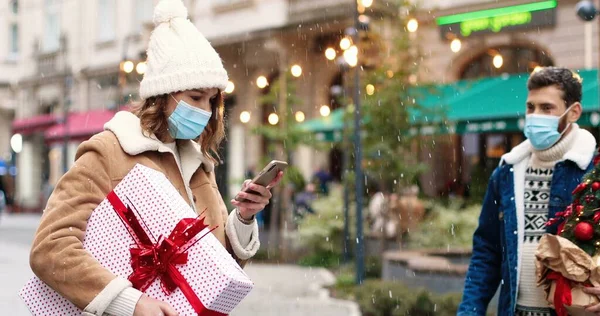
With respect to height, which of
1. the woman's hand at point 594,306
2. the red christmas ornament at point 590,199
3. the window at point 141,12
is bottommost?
the woman's hand at point 594,306

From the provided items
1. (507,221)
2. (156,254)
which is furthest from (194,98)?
(507,221)

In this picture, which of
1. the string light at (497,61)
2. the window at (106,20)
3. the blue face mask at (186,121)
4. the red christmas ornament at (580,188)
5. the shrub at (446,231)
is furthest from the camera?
the window at (106,20)

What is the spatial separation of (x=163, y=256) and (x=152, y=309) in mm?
151

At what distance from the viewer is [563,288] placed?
114 inches

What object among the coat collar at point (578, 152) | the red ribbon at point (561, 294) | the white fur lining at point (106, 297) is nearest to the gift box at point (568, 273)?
the red ribbon at point (561, 294)

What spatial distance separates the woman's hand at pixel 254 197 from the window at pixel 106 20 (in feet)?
93.4

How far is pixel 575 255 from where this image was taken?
2.82m

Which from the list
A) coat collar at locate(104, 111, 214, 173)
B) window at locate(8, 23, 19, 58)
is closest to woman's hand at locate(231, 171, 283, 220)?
coat collar at locate(104, 111, 214, 173)

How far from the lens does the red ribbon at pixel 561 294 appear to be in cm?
286

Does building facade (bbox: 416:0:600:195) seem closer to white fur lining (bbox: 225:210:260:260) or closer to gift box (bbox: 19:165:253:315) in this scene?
white fur lining (bbox: 225:210:260:260)

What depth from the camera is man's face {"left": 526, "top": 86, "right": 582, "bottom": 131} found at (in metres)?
3.51

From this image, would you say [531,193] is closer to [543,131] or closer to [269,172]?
[543,131]

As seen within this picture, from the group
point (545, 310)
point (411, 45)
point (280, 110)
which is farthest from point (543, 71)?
point (280, 110)

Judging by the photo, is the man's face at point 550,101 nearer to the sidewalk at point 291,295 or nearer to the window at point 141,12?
the sidewalk at point 291,295
